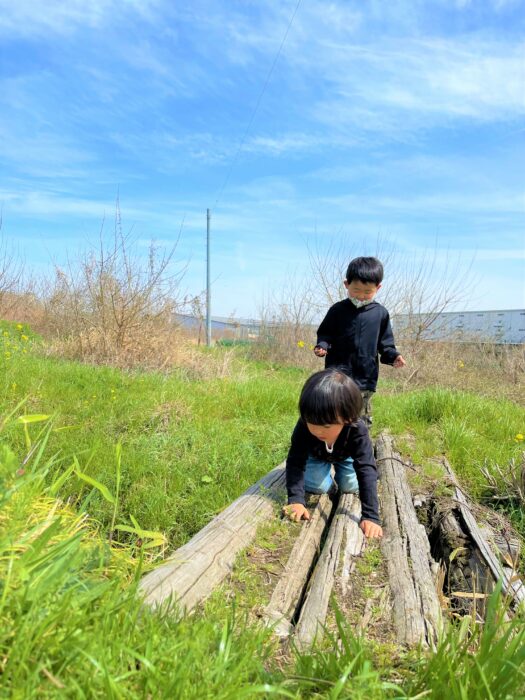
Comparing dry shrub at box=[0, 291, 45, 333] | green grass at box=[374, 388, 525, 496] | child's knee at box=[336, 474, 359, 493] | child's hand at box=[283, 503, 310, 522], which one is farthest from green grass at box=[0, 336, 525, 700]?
dry shrub at box=[0, 291, 45, 333]

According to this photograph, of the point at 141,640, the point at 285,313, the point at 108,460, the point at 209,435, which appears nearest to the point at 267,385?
the point at 209,435

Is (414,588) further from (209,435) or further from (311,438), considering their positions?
(209,435)

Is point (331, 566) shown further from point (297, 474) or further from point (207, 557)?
point (297, 474)

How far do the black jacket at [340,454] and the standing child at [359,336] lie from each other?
1102 millimetres

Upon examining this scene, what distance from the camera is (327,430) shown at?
2.71 metres

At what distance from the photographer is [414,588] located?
2.17 meters

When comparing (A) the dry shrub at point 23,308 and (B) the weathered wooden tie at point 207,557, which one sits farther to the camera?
(A) the dry shrub at point 23,308

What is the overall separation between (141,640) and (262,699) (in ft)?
1.16

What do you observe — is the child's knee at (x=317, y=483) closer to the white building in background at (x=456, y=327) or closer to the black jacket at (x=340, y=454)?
the black jacket at (x=340, y=454)

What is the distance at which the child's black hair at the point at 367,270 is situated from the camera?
3.81 meters

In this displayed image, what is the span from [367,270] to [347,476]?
63.0 inches

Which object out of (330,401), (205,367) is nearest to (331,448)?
(330,401)

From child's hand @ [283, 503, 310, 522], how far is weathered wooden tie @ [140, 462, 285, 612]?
0.11 meters

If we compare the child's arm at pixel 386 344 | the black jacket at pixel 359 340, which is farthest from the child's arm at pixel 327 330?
the child's arm at pixel 386 344
